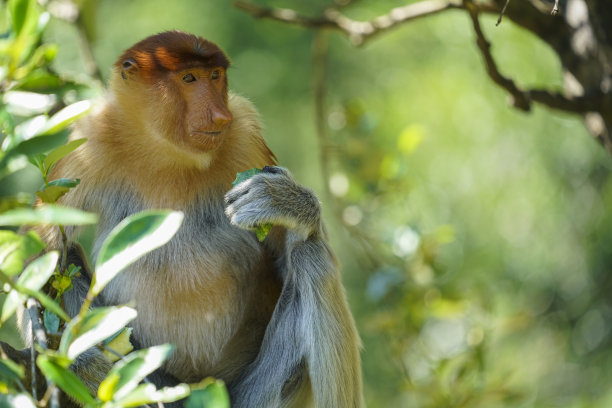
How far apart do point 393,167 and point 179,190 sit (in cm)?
107

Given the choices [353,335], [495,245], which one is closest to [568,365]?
[495,245]

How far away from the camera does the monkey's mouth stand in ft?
8.88

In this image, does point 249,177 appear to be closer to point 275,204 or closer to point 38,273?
Result: point 275,204

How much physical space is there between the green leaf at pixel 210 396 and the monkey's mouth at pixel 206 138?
151 centimetres

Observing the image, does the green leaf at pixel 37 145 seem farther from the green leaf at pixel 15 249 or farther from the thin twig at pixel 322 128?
the thin twig at pixel 322 128

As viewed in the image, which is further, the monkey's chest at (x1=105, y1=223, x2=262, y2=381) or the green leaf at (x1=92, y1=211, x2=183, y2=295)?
the monkey's chest at (x1=105, y1=223, x2=262, y2=381)

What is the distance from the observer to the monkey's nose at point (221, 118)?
269 centimetres

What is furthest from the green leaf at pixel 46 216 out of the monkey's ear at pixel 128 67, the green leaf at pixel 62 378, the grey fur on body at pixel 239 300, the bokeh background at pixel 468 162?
the bokeh background at pixel 468 162

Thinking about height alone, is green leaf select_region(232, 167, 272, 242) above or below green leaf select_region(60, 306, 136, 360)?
below

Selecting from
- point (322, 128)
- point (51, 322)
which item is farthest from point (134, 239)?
point (322, 128)

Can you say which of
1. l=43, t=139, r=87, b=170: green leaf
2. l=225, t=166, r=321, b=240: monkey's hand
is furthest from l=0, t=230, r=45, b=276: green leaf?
l=225, t=166, r=321, b=240: monkey's hand

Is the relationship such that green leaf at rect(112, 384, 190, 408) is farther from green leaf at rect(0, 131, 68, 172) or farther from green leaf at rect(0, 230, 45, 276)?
green leaf at rect(0, 131, 68, 172)

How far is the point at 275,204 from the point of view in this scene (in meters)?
2.71

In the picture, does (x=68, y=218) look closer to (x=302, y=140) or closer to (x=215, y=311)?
(x=215, y=311)
